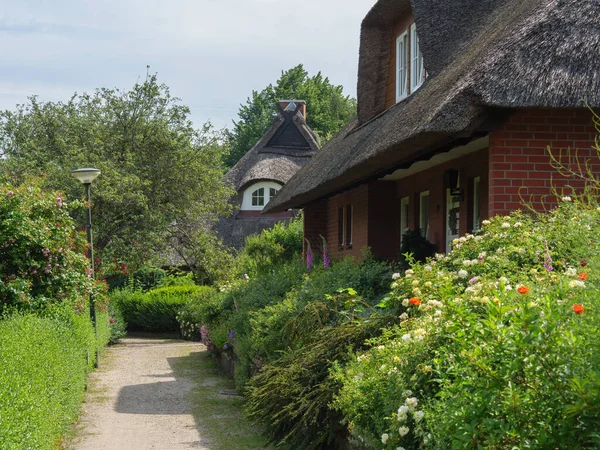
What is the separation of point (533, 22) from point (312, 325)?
393 centimetres

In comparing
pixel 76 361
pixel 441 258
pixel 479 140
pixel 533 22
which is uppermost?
pixel 533 22

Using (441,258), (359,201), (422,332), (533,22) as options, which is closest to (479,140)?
(533,22)

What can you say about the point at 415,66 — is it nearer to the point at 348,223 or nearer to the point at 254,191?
the point at 348,223

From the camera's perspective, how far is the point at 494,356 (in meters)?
3.30

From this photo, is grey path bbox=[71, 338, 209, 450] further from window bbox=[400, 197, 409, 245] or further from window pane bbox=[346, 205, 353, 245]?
window bbox=[400, 197, 409, 245]

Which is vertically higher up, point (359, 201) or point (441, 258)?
point (359, 201)

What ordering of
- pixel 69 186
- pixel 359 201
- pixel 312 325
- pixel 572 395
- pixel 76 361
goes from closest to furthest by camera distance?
1. pixel 572 395
2. pixel 312 325
3. pixel 76 361
4. pixel 359 201
5. pixel 69 186

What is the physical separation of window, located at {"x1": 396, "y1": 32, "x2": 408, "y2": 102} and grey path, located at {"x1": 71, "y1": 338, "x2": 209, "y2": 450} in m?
6.22

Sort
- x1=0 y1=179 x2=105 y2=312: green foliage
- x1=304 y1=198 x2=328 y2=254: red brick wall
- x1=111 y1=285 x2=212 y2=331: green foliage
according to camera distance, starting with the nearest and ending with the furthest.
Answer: x1=0 y1=179 x2=105 y2=312: green foliage < x1=304 y1=198 x2=328 y2=254: red brick wall < x1=111 y1=285 x2=212 y2=331: green foliage

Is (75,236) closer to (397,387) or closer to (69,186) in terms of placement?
(69,186)

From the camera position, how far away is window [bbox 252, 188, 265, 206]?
123 feet

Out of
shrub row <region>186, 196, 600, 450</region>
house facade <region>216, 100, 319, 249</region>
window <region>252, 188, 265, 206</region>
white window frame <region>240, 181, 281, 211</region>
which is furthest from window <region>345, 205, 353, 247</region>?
window <region>252, 188, 265, 206</region>

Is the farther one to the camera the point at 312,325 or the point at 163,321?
the point at 163,321

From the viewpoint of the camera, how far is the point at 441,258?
25.1ft
